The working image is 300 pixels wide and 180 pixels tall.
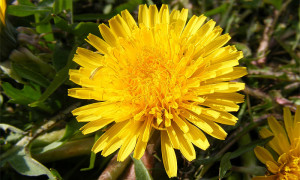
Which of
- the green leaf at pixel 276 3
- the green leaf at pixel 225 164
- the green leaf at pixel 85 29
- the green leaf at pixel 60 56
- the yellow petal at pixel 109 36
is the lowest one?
the green leaf at pixel 225 164

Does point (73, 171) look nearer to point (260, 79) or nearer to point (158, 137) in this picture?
point (158, 137)

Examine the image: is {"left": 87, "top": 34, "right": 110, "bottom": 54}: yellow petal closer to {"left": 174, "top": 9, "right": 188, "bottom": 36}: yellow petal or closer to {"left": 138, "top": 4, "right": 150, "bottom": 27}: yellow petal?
{"left": 138, "top": 4, "right": 150, "bottom": 27}: yellow petal

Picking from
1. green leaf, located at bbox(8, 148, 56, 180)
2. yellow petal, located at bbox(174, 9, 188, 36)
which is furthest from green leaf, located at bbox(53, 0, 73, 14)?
green leaf, located at bbox(8, 148, 56, 180)

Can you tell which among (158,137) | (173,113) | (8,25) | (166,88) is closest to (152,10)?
(166,88)

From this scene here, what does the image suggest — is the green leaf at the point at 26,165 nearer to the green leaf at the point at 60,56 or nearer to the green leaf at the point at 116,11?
the green leaf at the point at 60,56

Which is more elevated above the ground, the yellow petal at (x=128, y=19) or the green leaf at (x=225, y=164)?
the yellow petal at (x=128, y=19)

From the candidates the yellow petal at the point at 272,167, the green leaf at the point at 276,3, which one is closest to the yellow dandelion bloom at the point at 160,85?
the yellow petal at the point at 272,167

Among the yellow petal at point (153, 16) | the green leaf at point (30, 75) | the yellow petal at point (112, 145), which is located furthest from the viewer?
the green leaf at point (30, 75)

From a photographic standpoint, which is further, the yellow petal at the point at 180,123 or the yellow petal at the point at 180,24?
the yellow petal at the point at 180,24

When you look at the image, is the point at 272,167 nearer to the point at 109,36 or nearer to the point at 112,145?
the point at 112,145
